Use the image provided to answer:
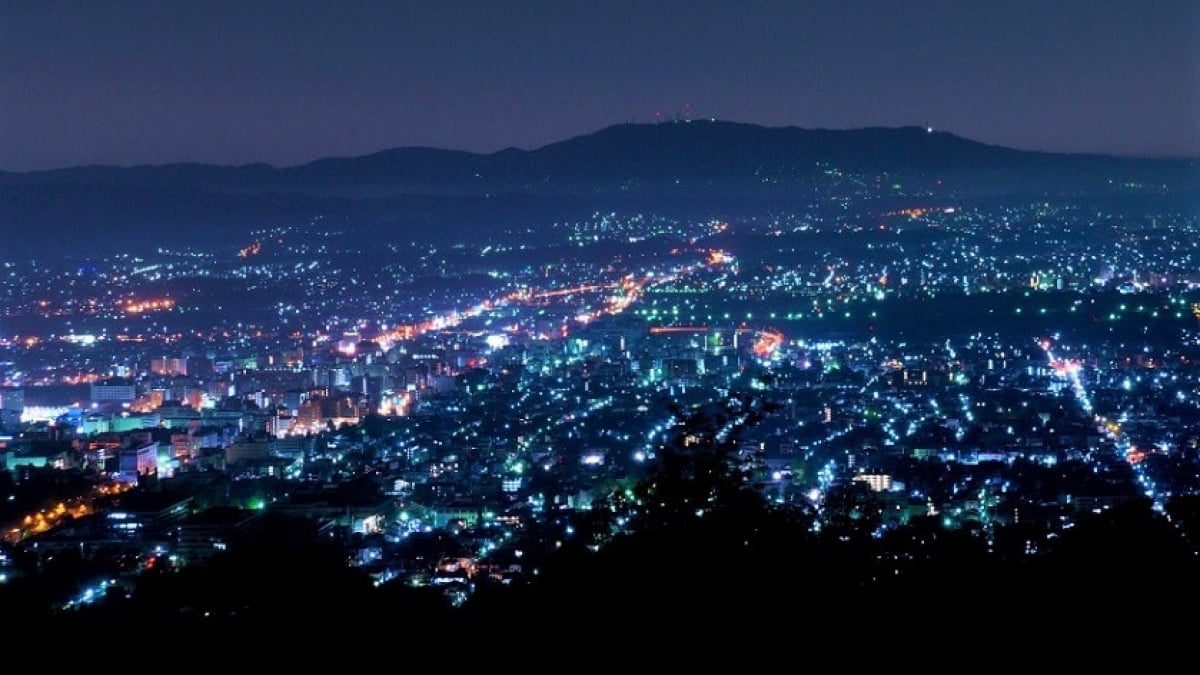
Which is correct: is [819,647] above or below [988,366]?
above

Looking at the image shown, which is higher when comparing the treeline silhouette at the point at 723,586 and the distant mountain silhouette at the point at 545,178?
the treeline silhouette at the point at 723,586

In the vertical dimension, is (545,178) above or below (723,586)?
below

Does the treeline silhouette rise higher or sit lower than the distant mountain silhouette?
higher

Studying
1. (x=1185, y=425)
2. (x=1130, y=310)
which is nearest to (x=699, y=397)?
(x=1185, y=425)

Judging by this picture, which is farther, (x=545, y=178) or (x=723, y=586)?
(x=545, y=178)

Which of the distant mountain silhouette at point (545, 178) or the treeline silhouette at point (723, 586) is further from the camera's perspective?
the distant mountain silhouette at point (545, 178)

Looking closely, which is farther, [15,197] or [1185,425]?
[15,197]

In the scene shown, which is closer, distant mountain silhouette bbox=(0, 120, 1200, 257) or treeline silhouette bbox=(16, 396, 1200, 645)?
treeline silhouette bbox=(16, 396, 1200, 645)

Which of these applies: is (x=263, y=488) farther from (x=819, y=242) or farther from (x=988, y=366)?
(x=819, y=242)
